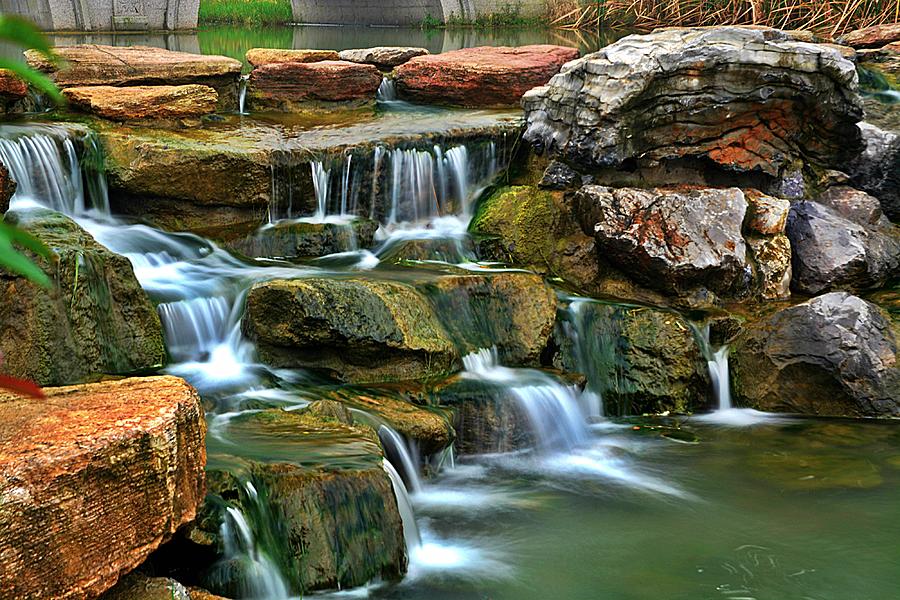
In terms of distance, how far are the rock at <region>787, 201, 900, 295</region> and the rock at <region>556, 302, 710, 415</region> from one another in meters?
1.19

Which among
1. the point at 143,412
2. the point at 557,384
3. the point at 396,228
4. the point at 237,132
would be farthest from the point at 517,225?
the point at 143,412

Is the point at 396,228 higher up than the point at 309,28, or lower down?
lower down

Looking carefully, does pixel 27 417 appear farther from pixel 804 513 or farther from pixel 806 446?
pixel 806 446

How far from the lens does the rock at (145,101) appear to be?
775cm

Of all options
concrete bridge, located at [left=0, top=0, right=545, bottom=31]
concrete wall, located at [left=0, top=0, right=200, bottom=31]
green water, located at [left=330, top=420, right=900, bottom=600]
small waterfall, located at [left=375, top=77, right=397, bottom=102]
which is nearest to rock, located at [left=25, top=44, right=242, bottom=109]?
small waterfall, located at [left=375, top=77, right=397, bottom=102]

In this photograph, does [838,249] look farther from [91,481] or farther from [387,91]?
[91,481]

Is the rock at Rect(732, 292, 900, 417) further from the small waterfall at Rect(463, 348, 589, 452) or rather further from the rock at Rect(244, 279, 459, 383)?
the rock at Rect(244, 279, 459, 383)

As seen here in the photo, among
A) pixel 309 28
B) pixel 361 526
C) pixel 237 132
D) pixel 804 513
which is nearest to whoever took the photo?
pixel 361 526

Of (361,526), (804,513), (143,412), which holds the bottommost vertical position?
(804,513)

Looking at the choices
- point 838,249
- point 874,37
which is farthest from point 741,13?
point 838,249

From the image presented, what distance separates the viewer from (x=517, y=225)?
724 cm

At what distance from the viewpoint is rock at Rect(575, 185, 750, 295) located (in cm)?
652

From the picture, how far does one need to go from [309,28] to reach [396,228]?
19.1 meters

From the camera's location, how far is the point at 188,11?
21500mm
